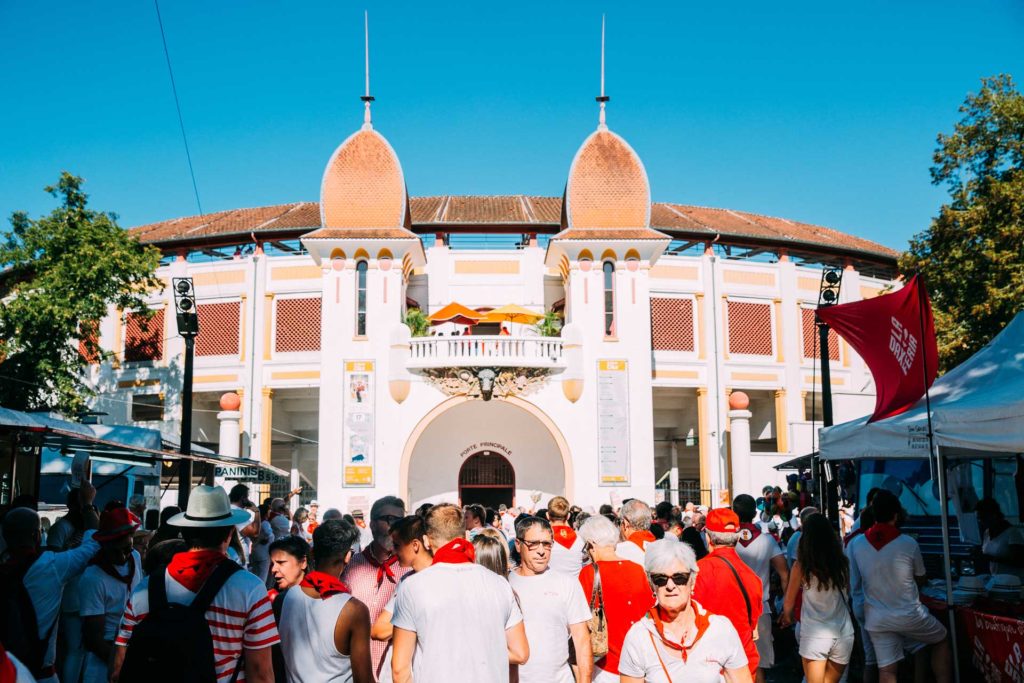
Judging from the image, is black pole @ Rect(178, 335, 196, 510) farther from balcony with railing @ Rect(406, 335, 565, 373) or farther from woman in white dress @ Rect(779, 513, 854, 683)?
woman in white dress @ Rect(779, 513, 854, 683)

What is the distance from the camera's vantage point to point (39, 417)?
1155 centimetres

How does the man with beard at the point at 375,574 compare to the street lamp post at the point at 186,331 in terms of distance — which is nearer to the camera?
the man with beard at the point at 375,574

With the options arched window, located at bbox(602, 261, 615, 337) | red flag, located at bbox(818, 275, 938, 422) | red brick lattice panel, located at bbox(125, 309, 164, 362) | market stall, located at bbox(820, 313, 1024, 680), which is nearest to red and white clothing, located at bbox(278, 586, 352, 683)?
market stall, located at bbox(820, 313, 1024, 680)

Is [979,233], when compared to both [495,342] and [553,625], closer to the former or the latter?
[495,342]

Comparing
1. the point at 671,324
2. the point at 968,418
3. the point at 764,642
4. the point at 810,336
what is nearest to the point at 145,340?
the point at 671,324

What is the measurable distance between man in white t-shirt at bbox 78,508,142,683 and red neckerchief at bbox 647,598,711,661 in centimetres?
349

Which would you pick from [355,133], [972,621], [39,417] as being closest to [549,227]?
[355,133]

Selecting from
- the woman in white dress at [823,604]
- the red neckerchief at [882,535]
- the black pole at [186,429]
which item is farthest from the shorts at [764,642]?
the black pole at [186,429]

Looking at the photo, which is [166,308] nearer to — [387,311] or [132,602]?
[387,311]

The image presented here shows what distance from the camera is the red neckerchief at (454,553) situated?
4.35m

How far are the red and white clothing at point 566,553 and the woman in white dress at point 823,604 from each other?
1565 millimetres

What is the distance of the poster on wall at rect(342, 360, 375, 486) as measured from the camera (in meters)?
24.2

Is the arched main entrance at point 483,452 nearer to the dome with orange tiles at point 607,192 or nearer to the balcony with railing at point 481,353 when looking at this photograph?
→ the balcony with railing at point 481,353

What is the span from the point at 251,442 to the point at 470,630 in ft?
104
